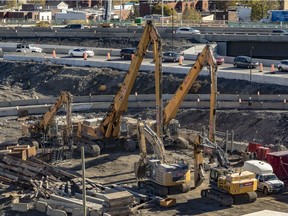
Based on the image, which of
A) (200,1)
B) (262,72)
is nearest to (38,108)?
(262,72)

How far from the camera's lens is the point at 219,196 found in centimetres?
3291

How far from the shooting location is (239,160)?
131ft

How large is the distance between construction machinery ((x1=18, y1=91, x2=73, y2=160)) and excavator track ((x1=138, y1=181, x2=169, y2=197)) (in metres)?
8.20

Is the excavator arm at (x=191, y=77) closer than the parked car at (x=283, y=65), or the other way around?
the excavator arm at (x=191, y=77)

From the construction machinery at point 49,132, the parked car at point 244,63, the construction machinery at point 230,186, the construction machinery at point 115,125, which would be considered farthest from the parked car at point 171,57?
the construction machinery at point 230,186

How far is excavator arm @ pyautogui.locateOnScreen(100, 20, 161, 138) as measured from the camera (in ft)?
134

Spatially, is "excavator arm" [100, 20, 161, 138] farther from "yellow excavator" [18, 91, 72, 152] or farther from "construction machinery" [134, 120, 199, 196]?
"construction machinery" [134, 120, 199, 196]

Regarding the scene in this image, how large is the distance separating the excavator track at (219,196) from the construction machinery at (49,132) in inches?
422

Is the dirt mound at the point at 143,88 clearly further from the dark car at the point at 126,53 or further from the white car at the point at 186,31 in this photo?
the white car at the point at 186,31

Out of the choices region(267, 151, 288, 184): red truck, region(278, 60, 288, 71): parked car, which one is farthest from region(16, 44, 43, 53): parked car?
region(267, 151, 288, 184): red truck

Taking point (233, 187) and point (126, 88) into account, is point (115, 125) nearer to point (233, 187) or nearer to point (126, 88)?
point (126, 88)

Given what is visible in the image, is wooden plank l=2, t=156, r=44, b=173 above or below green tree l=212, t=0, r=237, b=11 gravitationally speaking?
below

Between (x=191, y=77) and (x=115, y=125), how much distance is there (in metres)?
4.99

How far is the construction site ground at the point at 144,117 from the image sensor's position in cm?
3288
